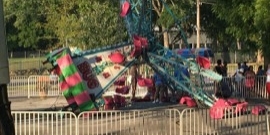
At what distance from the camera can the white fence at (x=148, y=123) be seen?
12180mm

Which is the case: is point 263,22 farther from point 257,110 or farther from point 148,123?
point 148,123

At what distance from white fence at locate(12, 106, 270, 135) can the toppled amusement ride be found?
4885mm

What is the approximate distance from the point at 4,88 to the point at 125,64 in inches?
488

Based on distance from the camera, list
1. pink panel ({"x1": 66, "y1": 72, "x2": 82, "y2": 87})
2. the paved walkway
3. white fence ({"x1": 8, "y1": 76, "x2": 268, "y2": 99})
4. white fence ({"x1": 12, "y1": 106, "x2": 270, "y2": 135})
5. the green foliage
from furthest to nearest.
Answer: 1. the green foliage
2. white fence ({"x1": 8, "y1": 76, "x2": 268, "y2": 99})
3. the paved walkway
4. pink panel ({"x1": 66, "y1": 72, "x2": 82, "y2": 87})
5. white fence ({"x1": 12, "y1": 106, "x2": 270, "y2": 135})

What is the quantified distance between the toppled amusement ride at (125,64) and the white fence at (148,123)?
16.0 feet

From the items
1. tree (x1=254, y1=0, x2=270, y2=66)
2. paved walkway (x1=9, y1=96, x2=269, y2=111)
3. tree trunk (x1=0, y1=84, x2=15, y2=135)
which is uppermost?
tree (x1=254, y1=0, x2=270, y2=66)

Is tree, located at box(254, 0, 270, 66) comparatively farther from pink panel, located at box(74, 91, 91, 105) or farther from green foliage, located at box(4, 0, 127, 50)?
green foliage, located at box(4, 0, 127, 50)

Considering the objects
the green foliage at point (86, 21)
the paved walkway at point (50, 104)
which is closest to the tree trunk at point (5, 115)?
the paved walkway at point (50, 104)

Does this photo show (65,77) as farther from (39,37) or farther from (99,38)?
(39,37)

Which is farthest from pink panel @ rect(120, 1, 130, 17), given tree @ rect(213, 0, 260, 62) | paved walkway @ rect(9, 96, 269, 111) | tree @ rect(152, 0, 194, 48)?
tree @ rect(152, 0, 194, 48)

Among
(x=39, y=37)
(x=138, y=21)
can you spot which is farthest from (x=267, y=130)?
(x=39, y=37)

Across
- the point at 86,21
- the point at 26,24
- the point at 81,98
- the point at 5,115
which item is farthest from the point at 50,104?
the point at 26,24

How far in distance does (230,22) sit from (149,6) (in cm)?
274

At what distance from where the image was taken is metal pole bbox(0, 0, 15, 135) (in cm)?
640
